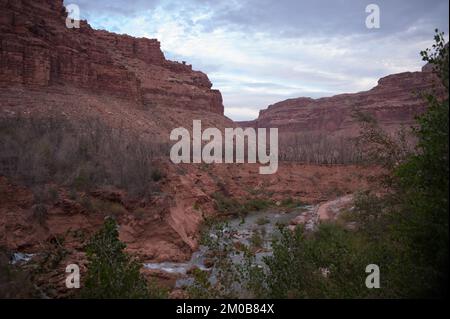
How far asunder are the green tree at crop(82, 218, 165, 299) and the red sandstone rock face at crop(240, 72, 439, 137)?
2650 inches

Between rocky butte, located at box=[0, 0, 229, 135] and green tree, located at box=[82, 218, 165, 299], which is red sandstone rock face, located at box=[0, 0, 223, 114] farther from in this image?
green tree, located at box=[82, 218, 165, 299]

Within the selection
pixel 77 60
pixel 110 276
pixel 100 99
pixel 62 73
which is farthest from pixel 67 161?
pixel 77 60

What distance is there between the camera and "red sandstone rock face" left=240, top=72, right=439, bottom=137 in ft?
266

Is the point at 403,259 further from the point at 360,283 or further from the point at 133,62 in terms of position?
the point at 133,62

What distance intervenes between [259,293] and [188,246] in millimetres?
7985

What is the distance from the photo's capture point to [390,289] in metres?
6.21

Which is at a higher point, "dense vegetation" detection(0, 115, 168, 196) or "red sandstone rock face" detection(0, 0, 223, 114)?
"red sandstone rock face" detection(0, 0, 223, 114)

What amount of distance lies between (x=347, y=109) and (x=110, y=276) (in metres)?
97.2

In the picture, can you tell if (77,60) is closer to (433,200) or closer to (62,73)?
(62,73)

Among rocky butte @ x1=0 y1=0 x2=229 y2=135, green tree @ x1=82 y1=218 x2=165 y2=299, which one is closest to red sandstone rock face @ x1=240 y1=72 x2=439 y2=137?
rocky butte @ x1=0 y1=0 x2=229 y2=135

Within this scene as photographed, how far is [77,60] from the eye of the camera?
40.8 m

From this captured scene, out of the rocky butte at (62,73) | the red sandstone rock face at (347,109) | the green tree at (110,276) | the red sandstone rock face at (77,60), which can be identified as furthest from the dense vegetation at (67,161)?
the red sandstone rock face at (347,109)

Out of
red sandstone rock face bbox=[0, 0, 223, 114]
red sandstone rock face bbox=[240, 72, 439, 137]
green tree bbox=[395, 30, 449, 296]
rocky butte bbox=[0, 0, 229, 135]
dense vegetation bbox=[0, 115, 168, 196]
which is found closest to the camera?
green tree bbox=[395, 30, 449, 296]
